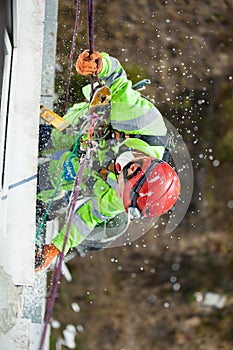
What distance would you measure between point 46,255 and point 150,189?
2.65 ft

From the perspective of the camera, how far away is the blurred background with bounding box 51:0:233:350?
5.95 meters

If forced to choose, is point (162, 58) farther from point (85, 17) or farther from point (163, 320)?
point (163, 320)

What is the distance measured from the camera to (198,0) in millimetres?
6551

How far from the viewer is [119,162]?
2.80 metres

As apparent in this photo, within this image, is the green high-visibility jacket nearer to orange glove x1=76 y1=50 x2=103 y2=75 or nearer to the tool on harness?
orange glove x1=76 y1=50 x2=103 y2=75

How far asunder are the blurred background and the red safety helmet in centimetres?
304

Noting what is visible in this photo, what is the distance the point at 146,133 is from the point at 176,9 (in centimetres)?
393

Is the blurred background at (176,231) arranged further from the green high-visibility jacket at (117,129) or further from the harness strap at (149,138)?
the harness strap at (149,138)

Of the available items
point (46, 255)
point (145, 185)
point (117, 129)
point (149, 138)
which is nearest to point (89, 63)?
point (117, 129)

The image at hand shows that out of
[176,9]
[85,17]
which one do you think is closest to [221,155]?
[176,9]

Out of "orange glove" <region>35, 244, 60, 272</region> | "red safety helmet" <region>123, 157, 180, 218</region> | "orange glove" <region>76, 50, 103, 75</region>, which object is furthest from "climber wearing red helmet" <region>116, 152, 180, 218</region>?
"orange glove" <region>35, 244, 60, 272</region>

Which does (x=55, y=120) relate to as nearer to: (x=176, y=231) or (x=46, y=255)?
(x=46, y=255)

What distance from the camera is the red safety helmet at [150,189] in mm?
2738

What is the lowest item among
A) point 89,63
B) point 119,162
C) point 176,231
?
point 176,231
